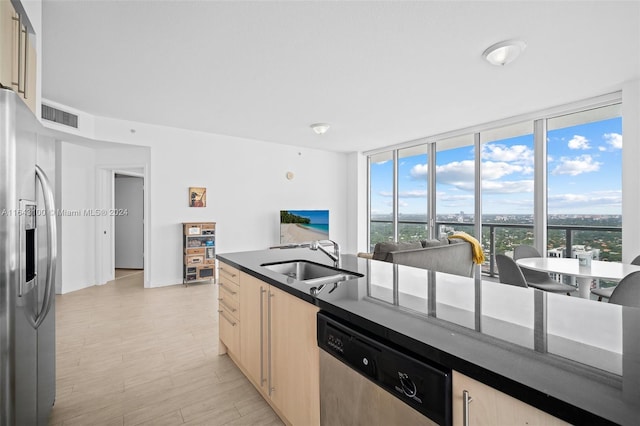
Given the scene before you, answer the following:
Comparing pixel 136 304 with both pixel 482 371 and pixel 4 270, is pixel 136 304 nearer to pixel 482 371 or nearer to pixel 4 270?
pixel 4 270

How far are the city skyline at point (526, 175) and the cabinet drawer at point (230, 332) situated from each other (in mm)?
4349

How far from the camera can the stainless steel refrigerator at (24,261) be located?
110cm

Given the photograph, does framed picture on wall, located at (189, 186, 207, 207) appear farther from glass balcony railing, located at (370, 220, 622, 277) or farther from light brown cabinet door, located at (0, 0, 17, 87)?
light brown cabinet door, located at (0, 0, 17, 87)

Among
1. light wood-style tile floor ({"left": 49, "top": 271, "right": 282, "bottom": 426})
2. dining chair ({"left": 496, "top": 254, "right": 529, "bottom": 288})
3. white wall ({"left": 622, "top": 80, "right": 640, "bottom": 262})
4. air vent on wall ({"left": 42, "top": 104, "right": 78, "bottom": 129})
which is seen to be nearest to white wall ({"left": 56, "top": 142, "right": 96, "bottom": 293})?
air vent on wall ({"left": 42, "top": 104, "right": 78, "bottom": 129})

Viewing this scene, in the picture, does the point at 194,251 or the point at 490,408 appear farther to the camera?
the point at 194,251

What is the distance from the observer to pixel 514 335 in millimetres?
868

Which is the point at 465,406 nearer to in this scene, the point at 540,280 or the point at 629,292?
the point at 629,292

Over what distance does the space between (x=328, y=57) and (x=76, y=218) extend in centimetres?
455

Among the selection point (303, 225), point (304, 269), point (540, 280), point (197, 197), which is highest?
point (197, 197)

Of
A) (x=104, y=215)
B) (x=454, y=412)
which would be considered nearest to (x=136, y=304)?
(x=104, y=215)

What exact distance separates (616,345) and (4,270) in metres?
1.85

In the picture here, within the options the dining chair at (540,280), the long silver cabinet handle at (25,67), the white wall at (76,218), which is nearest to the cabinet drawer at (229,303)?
the long silver cabinet handle at (25,67)

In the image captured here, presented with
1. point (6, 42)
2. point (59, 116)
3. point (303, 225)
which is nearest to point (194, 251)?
point (303, 225)

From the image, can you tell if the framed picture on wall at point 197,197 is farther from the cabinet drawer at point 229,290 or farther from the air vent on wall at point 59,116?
the cabinet drawer at point 229,290
